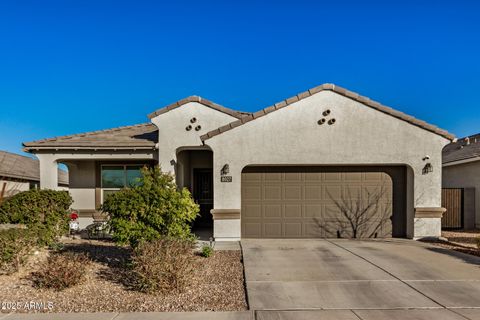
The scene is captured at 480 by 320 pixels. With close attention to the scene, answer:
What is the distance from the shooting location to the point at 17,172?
22375 mm

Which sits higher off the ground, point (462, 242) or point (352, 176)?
point (352, 176)

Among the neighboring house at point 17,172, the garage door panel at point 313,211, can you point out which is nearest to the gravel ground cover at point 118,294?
the garage door panel at point 313,211

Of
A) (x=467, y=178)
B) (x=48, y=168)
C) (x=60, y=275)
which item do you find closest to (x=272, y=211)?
(x=60, y=275)

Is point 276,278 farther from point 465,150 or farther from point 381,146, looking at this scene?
point 465,150

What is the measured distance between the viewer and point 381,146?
1117cm

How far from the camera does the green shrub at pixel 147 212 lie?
7448 millimetres

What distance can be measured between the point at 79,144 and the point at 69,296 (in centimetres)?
799

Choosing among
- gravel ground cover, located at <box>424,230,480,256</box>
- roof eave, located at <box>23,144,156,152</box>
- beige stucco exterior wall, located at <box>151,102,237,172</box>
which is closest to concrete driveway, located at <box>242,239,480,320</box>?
gravel ground cover, located at <box>424,230,480,256</box>

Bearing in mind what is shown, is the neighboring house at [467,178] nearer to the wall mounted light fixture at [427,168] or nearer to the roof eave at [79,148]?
the wall mounted light fixture at [427,168]

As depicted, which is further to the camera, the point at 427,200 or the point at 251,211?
the point at 251,211

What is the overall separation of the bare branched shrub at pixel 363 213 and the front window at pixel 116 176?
8.16m

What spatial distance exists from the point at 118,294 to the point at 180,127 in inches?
302

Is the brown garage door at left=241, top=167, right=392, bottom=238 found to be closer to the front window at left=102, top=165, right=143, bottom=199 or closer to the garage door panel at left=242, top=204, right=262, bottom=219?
the garage door panel at left=242, top=204, right=262, bottom=219

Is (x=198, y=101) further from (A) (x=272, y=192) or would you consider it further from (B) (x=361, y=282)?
(B) (x=361, y=282)
